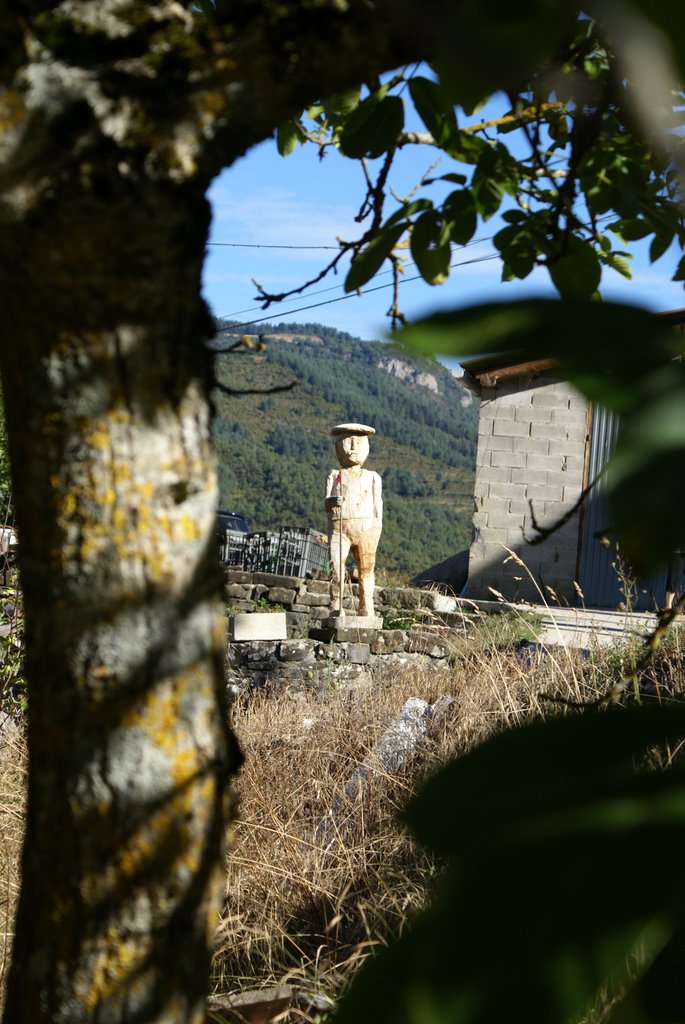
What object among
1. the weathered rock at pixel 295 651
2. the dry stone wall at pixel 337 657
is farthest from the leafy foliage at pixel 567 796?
the weathered rock at pixel 295 651

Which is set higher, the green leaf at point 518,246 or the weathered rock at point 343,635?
the green leaf at point 518,246

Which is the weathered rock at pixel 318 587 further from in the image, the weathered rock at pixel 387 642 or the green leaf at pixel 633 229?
the green leaf at pixel 633 229

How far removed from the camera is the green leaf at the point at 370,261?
1114mm

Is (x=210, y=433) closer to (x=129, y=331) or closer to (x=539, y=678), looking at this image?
(x=129, y=331)

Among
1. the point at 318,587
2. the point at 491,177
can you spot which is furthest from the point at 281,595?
the point at 491,177

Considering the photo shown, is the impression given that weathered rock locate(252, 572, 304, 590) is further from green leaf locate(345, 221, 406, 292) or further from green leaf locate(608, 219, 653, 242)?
green leaf locate(345, 221, 406, 292)

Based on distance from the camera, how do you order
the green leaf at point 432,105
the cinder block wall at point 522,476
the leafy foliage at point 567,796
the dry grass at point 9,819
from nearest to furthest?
1. the leafy foliage at point 567,796
2. the green leaf at point 432,105
3. the dry grass at point 9,819
4. the cinder block wall at point 522,476

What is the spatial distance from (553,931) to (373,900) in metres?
3.19

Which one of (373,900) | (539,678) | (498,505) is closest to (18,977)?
(373,900)

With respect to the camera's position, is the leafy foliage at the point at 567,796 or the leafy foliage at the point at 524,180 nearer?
the leafy foliage at the point at 567,796

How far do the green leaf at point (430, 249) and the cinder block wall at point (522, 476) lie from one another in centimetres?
1199

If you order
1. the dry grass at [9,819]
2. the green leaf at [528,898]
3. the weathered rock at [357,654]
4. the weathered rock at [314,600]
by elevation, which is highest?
the green leaf at [528,898]

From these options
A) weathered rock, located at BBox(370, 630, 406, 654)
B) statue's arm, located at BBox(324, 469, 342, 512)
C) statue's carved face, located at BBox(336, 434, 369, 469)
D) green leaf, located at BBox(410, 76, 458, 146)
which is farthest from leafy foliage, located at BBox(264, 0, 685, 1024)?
A: statue's carved face, located at BBox(336, 434, 369, 469)

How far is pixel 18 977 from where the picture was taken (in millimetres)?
917
